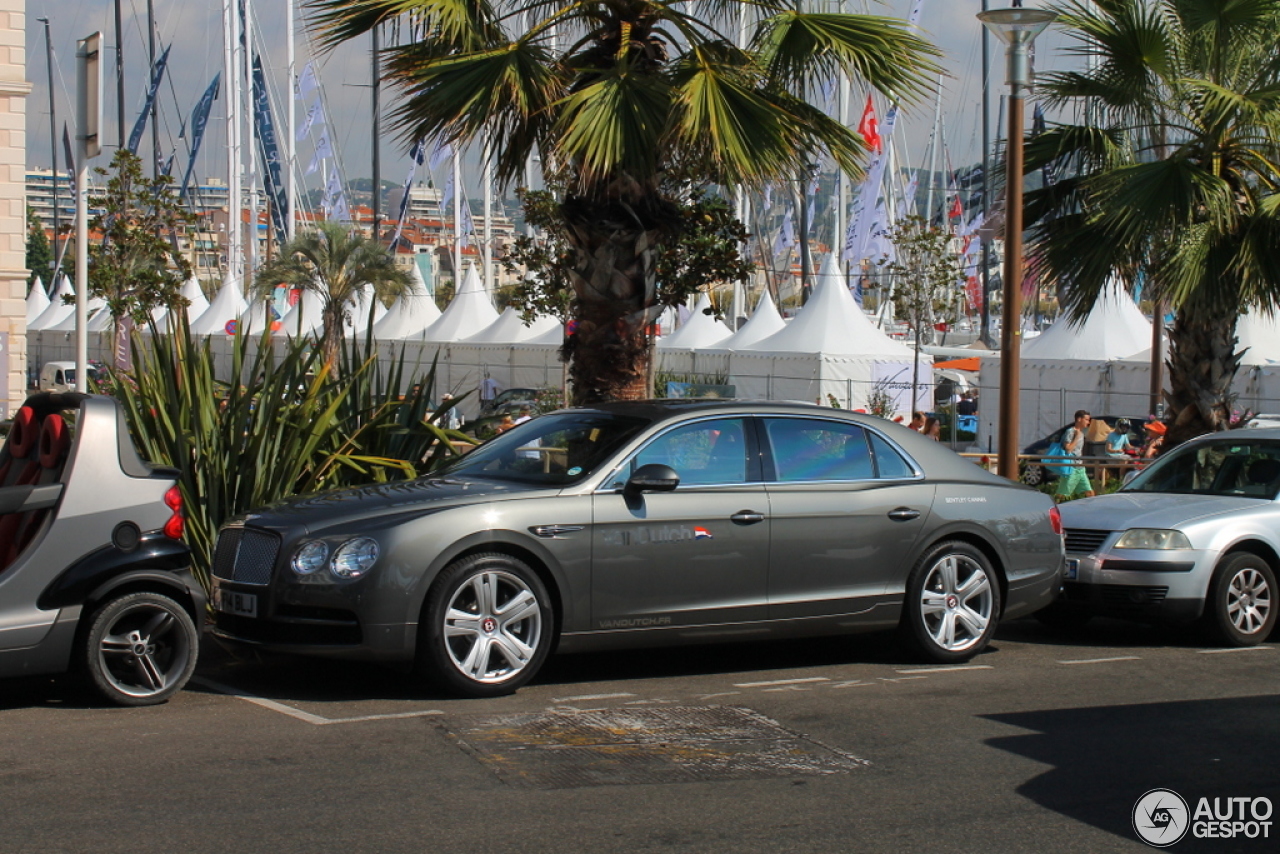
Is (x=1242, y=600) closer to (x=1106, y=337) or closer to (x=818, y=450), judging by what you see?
(x=818, y=450)

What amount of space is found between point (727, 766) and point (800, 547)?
7.24 feet

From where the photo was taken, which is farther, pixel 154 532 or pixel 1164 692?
pixel 1164 692

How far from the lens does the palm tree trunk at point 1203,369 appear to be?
12906mm

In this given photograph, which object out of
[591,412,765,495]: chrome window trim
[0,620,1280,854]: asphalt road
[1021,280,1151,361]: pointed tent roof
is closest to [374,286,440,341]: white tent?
[1021,280,1151,361]: pointed tent roof

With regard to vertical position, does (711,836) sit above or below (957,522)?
below

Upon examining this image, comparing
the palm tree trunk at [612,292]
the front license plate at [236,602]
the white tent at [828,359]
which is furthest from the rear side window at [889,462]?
the white tent at [828,359]

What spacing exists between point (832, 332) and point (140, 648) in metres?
26.4

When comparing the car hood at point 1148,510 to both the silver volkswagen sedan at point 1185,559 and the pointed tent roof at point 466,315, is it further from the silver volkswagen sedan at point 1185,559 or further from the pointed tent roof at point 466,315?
the pointed tent roof at point 466,315

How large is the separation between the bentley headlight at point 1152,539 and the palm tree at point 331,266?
107 feet

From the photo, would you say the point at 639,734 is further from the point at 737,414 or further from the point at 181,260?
the point at 181,260

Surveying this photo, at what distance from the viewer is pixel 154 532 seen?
22.2 feet

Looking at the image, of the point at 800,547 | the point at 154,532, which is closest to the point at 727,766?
the point at 800,547

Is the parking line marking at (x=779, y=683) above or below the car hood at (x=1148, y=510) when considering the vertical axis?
below

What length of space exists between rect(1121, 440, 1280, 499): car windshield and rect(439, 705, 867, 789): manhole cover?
5.04 meters
